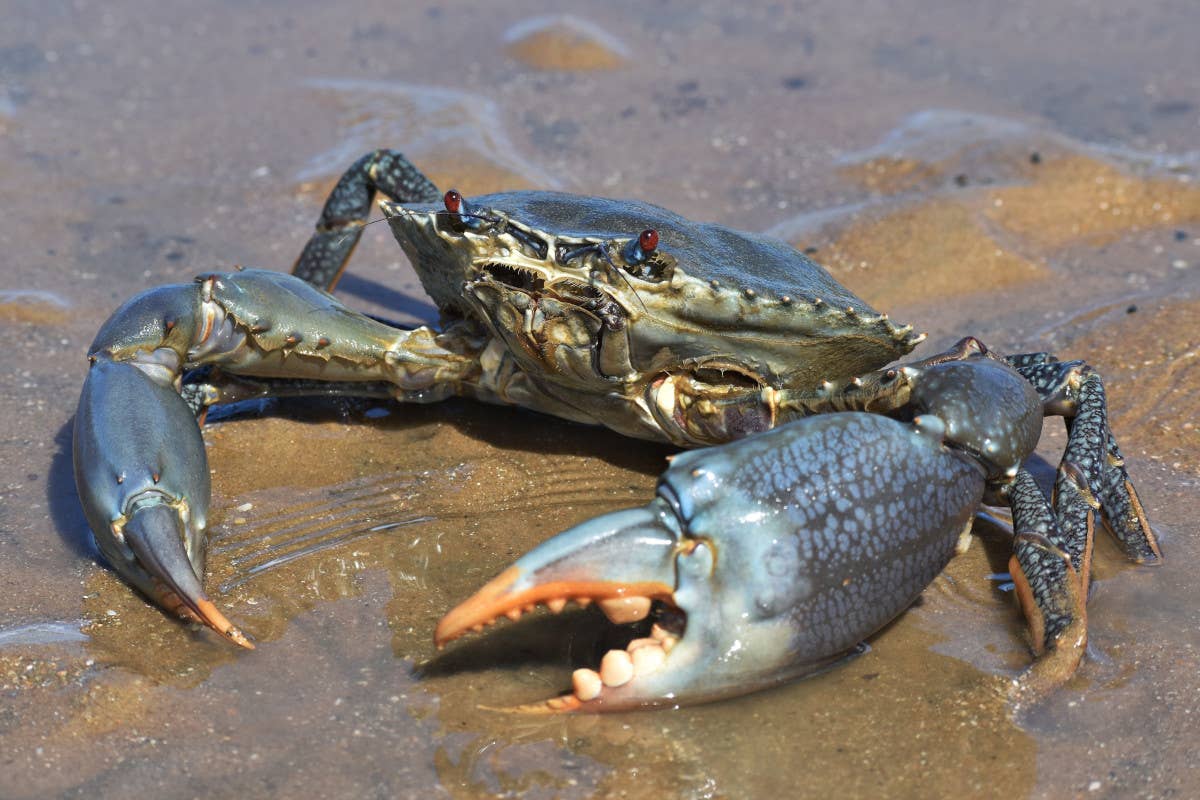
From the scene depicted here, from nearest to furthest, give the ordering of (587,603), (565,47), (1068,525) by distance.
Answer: (587,603) → (1068,525) → (565,47)

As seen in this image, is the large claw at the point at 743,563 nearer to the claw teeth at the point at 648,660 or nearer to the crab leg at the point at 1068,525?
the claw teeth at the point at 648,660

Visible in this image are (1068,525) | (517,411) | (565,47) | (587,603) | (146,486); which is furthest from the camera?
(565,47)

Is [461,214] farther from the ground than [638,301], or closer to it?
farther from the ground

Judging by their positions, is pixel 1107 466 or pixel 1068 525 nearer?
pixel 1068 525

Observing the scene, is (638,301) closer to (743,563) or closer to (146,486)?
(743,563)

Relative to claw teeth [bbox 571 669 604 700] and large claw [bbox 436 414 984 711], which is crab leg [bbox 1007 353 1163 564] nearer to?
large claw [bbox 436 414 984 711]

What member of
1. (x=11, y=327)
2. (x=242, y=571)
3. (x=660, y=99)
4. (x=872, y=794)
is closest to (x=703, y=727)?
(x=872, y=794)

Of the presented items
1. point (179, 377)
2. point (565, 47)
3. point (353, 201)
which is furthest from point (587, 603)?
point (565, 47)

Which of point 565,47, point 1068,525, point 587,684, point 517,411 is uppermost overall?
point 565,47
